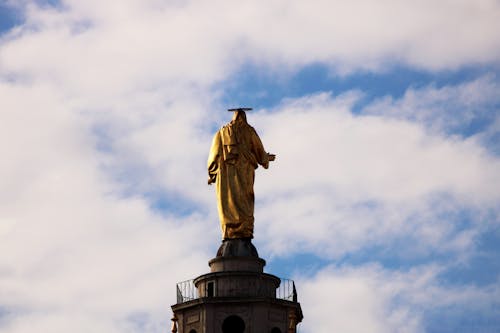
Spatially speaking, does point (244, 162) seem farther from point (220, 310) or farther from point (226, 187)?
point (220, 310)

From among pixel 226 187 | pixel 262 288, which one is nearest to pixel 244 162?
pixel 226 187

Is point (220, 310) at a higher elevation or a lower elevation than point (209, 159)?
lower

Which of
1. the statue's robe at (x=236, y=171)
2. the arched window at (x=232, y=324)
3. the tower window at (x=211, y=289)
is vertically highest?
the statue's robe at (x=236, y=171)

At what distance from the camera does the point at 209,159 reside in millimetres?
100688

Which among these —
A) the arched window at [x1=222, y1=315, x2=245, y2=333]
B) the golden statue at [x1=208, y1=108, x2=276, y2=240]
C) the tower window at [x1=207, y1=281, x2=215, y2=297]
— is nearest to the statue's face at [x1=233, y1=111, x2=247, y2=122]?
the golden statue at [x1=208, y1=108, x2=276, y2=240]

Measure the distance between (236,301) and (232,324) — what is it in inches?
48.6

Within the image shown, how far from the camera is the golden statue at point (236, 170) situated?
324 ft

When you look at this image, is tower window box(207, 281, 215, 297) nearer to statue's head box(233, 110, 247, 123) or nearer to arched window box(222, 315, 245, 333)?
arched window box(222, 315, 245, 333)

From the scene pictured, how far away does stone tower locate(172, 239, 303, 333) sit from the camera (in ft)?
312

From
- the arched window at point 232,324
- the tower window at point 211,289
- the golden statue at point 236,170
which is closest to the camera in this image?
the arched window at point 232,324

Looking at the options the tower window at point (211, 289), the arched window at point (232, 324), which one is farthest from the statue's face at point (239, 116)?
the arched window at point (232, 324)

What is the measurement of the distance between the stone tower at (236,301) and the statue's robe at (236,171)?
1115 millimetres

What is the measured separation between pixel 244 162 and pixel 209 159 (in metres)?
2.15

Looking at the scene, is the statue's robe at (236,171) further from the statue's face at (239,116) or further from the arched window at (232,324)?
the arched window at (232,324)
